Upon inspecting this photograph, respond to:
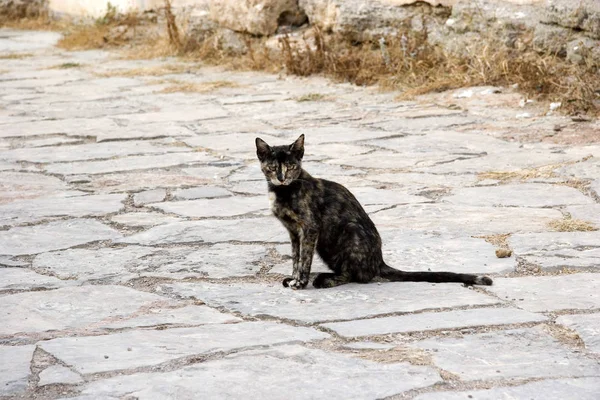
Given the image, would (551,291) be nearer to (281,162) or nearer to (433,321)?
(433,321)

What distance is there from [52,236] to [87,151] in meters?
2.21

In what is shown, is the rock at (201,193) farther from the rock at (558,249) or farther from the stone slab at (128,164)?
the rock at (558,249)

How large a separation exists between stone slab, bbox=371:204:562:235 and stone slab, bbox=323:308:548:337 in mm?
1156

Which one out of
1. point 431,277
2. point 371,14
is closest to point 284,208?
point 431,277

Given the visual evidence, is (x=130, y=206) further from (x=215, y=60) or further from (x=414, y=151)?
(x=215, y=60)


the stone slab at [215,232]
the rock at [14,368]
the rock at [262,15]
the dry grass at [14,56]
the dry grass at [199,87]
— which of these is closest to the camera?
the rock at [14,368]

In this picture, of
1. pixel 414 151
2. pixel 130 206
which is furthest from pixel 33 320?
pixel 414 151

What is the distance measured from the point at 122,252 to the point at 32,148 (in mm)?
2821

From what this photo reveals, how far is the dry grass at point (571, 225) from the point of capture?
465 centimetres

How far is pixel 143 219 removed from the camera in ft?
16.9

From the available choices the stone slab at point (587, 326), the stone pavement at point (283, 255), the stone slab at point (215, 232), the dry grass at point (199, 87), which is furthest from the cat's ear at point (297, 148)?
the dry grass at point (199, 87)

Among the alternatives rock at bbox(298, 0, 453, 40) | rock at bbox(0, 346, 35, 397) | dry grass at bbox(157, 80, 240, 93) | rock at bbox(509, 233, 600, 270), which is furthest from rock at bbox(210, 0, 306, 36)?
rock at bbox(0, 346, 35, 397)

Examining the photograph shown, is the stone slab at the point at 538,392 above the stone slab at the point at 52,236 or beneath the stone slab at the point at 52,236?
above

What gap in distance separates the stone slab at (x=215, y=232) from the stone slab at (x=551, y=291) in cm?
123
